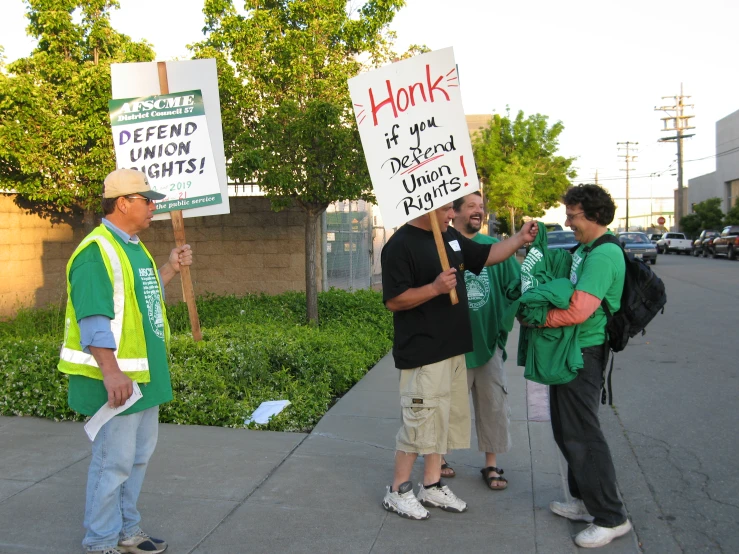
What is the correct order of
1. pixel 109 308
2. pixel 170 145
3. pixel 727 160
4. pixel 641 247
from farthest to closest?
1. pixel 727 160
2. pixel 641 247
3. pixel 170 145
4. pixel 109 308

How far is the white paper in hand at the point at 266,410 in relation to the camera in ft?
20.2

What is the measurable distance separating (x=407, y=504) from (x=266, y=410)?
2.30 m

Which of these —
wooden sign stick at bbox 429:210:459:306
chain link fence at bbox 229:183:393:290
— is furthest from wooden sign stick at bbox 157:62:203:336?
chain link fence at bbox 229:183:393:290

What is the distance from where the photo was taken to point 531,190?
4291 cm

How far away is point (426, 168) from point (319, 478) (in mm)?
2122

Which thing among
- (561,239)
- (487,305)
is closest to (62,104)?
(487,305)

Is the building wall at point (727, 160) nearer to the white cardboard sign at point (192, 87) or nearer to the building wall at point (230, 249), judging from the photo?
the building wall at point (230, 249)

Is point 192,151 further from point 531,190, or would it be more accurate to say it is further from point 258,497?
point 531,190

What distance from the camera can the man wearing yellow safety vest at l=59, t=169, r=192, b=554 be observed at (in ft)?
11.3

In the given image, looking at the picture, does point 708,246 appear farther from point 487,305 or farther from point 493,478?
point 493,478

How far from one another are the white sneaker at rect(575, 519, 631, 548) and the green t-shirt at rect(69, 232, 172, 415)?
226cm

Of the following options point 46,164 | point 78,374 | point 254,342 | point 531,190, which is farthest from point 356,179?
point 531,190

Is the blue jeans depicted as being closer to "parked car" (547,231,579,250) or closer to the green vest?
the green vest

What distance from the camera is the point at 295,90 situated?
9992 mm
